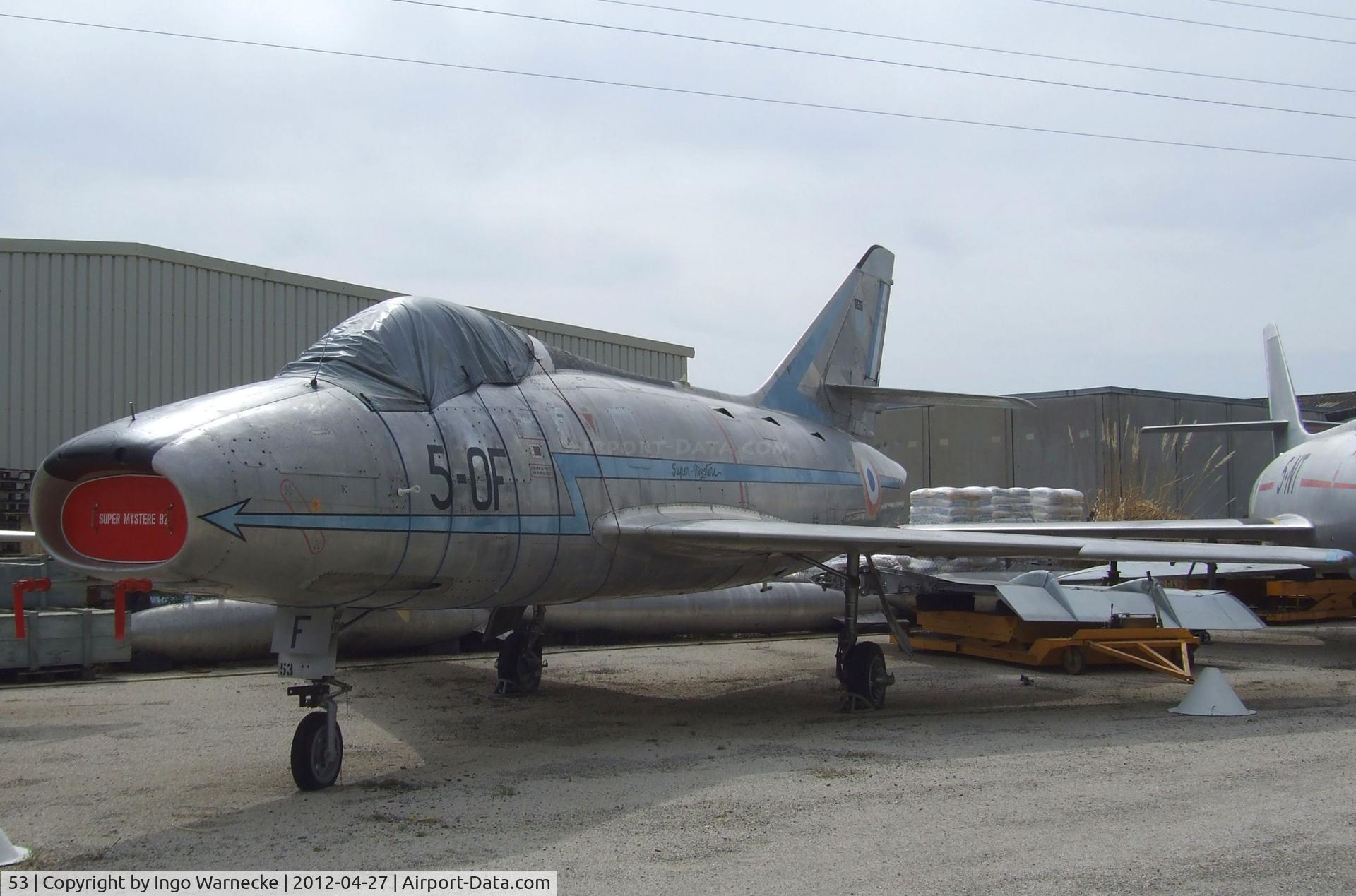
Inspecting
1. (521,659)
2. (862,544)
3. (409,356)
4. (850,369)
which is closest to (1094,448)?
(850,369)

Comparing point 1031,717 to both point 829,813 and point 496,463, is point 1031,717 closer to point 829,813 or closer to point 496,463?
point 829,813

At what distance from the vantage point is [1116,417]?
25.3 meters

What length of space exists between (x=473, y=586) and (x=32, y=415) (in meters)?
12.3

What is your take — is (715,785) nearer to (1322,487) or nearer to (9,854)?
(9,854)

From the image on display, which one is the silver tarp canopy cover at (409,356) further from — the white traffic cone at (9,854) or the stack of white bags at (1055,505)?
the stack of white bags at (1055,505)

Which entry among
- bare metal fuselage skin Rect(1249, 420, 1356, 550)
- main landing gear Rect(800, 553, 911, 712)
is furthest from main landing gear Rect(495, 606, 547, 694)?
bare metal fuselage skin Rect(1249, 420, 1356, 550)

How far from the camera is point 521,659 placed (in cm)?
1100

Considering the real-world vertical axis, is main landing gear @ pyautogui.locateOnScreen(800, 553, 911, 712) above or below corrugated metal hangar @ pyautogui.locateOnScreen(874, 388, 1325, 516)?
below

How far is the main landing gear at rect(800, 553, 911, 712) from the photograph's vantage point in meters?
10.1

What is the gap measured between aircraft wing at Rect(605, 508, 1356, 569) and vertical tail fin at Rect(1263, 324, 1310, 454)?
372 inches

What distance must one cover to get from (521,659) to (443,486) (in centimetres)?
417

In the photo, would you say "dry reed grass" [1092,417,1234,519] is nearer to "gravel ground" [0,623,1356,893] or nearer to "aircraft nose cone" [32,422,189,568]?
"gravel ground" [0,623,1356,893]

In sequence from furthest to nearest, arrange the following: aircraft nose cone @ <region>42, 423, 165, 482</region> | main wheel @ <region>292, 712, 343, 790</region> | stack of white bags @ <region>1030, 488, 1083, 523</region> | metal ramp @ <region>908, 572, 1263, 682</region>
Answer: stack of white bags @ <region>1030, 488, 1083, 523</region>
metal ramp @ <region>908, 572, 1263, 682</region>
main wheel @ <region>292, 712, 343, 790</region>
aircraft nose cone @ <region>42, 423, 165, 482</region>

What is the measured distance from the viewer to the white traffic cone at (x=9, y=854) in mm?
5074
